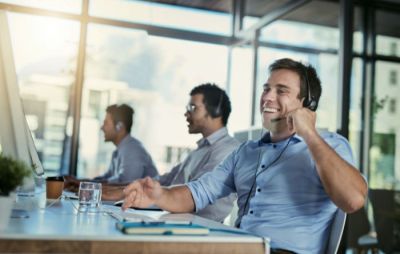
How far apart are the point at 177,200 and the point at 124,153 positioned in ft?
8.17

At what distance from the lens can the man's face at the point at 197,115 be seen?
3.19 metres

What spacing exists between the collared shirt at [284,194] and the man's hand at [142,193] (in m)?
0.24

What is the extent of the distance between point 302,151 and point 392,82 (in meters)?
2.58

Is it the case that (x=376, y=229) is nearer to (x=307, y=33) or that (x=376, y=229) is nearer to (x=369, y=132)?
(x=369, y=132)

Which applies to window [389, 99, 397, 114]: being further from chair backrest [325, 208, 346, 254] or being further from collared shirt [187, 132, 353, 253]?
chair backrest [325, 208, 346, 254]

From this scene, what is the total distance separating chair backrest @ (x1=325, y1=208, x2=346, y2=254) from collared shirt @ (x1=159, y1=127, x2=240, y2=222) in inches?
39.2

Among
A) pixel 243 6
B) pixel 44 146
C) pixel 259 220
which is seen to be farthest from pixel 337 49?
pixel 44 146

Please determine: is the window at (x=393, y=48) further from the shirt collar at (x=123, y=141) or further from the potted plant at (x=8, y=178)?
the potted plant at (x=8, y=178)

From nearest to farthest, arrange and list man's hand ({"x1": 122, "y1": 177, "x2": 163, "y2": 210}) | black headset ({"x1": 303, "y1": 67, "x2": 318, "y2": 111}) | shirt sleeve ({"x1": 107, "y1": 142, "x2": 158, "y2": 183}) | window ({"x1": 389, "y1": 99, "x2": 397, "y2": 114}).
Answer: man's hand ({"x1": 122, "y1": 177, "x2": 163, "y2": 210}) → black headset ({"x1": 303, "y1": 67, "x2": 318, "y2": 111}) → window ({"x1": 389, "y1": 99, "x2": 397, "y2": 114}) → shirt sleeve ({"x1": 107, "y1": 142, "x2": 158, "y2": 183})

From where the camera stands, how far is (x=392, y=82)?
4.02 m

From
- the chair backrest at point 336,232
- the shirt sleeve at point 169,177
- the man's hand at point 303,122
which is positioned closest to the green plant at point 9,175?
the man's hand at point 303,122

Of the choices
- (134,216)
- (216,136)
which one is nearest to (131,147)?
(216,136)

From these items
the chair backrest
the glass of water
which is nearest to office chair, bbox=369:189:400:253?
the chair backrest

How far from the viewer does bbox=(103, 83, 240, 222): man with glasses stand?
2889 millimetres
